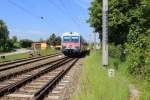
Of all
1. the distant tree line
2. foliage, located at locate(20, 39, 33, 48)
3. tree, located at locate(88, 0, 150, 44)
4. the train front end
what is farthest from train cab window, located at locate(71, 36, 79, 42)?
foliage, located at locate(20, 39, 33, 48)

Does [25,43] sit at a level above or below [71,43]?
below

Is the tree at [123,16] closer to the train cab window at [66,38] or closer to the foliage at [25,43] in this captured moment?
the train cab window at [66,38]

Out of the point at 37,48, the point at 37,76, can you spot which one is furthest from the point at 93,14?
the point at 37,48

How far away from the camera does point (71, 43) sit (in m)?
53.0

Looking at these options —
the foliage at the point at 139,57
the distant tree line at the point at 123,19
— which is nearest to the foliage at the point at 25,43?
the distant tree line at the point at 123,19

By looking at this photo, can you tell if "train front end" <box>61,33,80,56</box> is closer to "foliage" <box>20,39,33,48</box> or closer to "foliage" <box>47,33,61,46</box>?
"foliage" <box>20,39,33,48</box>

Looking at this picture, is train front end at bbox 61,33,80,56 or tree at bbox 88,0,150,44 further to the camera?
train front end at bbox 61,33,80,56

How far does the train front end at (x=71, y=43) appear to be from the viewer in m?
52.7

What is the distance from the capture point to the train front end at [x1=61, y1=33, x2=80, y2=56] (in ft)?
173

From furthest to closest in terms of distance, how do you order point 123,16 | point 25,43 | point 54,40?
point 54,40
point 25,43
point 123,16

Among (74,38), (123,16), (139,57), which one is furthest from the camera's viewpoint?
(74,38)

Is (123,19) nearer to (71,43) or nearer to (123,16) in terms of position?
(123,16)

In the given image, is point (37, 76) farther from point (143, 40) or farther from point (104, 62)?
point (143, 40)

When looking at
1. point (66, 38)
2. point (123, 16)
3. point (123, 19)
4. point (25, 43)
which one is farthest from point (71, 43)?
point (25, 43)
